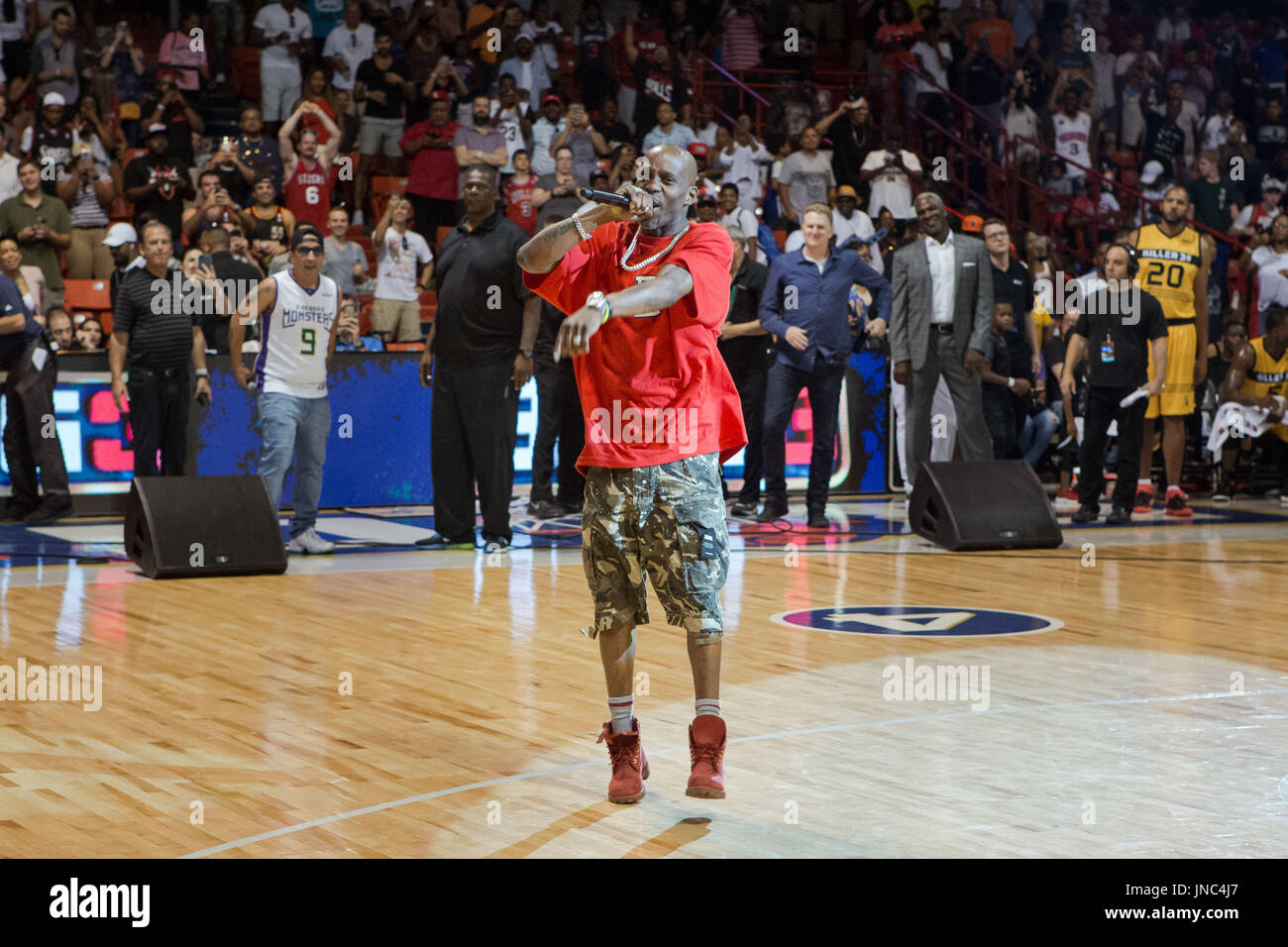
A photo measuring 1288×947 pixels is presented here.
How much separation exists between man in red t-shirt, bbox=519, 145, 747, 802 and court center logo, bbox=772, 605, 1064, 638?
3295mm

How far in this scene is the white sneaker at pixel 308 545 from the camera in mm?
11281

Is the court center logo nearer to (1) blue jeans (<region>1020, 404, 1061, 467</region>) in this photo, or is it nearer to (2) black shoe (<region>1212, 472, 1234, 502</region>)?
(1) blue jeans (<region>1020, 404, 1061, 467</region>)

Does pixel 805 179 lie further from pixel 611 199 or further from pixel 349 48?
pixel 611 199

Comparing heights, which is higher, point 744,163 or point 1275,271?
point 744,163

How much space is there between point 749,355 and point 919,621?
4951 mm

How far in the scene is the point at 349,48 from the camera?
18516 millimetres

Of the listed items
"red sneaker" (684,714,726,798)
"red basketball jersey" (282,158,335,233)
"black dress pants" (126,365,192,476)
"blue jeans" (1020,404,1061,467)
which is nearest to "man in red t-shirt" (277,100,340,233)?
"red basketball jersey" (282,158,335,233)

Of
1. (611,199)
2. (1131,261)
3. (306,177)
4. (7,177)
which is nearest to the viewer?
(611,199)

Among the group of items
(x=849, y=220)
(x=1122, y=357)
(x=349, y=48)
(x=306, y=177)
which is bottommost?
(x=1122, y=357)

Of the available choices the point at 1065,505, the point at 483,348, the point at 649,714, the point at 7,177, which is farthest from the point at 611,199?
the point at 7,177

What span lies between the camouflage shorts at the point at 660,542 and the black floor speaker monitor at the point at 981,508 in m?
6.44

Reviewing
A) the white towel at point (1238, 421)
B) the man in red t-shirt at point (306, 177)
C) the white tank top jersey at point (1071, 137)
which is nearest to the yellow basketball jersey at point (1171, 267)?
the white towel at point (1238, 421)
